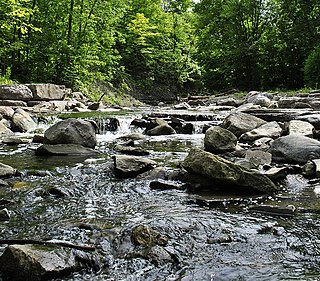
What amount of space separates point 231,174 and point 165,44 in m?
24.0

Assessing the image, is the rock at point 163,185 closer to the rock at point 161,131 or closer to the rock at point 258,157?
the rock at point 258,157

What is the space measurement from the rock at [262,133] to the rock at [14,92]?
321 inches

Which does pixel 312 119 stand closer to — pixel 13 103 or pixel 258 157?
pixel 258 157

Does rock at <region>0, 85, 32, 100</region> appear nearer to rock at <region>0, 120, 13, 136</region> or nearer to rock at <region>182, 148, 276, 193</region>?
rock at <region>0, 120, 13, 136</region>

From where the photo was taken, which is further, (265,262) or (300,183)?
(300,183)

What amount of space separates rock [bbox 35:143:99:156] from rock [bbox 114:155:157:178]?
172 centimetres

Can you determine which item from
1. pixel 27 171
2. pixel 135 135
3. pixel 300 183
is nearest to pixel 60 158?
pixel 27 171

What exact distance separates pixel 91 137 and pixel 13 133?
322 cm

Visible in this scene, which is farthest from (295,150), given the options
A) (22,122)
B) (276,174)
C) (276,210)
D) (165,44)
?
(165,44)

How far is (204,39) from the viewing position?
89.7 ft

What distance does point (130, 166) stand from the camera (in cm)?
553

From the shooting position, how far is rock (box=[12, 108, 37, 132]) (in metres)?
10.3

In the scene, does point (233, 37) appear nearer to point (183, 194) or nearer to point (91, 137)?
point (91, 137)

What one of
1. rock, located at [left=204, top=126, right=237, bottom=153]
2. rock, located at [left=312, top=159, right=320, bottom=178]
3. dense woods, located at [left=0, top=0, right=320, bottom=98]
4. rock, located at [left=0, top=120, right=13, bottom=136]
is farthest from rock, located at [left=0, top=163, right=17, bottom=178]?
dense woods, located at [left=0, top=0, right=320, bottom=98]
